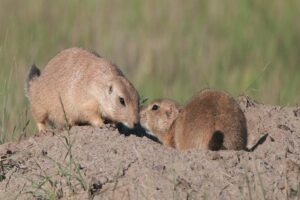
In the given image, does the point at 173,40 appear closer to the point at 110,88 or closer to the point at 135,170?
the point at 110,88

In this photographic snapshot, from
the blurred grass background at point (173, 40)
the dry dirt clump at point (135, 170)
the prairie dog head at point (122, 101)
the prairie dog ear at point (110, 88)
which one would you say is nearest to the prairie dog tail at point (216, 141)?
the dry dirt clump at point (135, 170)

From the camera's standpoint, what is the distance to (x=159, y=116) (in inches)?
318

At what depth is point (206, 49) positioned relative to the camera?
1142 centimetres

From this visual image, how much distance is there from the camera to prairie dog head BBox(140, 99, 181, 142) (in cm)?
802

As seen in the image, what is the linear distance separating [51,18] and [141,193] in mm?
6812

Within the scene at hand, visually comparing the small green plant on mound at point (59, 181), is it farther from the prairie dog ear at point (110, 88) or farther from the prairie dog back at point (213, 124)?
the prairie dog ear at point (110, 88)

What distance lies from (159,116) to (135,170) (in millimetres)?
2172

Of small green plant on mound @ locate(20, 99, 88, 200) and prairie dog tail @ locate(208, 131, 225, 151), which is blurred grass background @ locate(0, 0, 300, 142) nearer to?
prairie dog tail @ locate(208, 131, 225, 151)

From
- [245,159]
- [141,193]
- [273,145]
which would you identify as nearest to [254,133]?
[273,145]

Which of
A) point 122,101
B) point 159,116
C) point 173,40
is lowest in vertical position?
point 159,116

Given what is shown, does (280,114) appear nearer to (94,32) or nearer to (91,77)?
(91,77)

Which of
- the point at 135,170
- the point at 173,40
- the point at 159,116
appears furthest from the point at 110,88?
→ the point at 173,40

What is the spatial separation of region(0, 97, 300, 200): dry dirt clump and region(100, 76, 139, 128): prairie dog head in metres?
0.75

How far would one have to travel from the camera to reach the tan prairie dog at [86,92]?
742 cm
